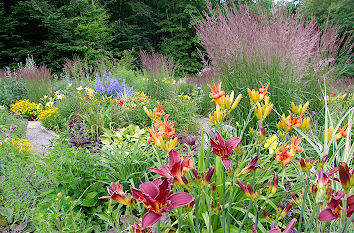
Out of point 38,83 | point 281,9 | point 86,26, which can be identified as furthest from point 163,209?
point 86,26

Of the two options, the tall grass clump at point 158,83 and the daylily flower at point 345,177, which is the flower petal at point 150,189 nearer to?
the daylily flower at point 345,177

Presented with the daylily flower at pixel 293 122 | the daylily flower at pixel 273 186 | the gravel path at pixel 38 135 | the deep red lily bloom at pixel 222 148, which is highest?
the deep red lily bloom at pixel 222 148

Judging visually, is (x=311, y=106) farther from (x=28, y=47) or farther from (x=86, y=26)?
(x=28, y=47)

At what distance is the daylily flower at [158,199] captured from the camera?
50 cm

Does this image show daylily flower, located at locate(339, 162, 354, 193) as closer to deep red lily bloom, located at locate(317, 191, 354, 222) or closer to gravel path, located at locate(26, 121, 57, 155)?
deep red lily bloom, located at locate(317, 191, 354, 222)

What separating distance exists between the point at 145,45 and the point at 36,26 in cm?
653

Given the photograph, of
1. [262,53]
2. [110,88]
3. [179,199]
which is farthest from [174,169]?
[110,88]

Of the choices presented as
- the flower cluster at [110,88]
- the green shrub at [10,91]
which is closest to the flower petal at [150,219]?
the flower cluster at [110,88]

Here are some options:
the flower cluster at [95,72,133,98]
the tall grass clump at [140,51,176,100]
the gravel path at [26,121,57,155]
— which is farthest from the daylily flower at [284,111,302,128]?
the tall grass clump at [140,51,176,100]

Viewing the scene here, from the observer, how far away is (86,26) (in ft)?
38.8

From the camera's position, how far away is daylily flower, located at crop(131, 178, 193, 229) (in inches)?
19.5

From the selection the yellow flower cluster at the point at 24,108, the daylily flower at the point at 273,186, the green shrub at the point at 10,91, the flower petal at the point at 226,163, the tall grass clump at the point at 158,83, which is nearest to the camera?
the flower petal at the point at 226,163

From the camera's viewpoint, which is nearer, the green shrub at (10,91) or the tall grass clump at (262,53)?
the tall grass clump at (262,53)

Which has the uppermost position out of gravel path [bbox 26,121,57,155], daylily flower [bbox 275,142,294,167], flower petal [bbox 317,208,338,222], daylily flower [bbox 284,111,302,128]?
daylily flower [bbox 284,111,302,128]
